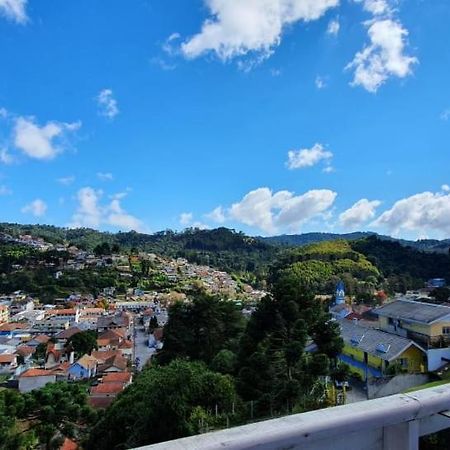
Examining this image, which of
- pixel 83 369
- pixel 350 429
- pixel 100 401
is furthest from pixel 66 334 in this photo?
pixel 350 429

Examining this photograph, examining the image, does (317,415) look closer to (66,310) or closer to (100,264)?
(66,310)

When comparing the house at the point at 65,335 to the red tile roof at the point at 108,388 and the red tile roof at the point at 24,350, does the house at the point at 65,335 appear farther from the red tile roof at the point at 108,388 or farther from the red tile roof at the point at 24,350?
the red tile roof at the point at 108,388

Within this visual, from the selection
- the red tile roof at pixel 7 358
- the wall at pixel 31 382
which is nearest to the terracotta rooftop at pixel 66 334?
the red tile roof at pixel 7 358

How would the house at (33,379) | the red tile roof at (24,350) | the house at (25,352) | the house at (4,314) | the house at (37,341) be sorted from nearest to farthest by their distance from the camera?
the house at (33,379) → the house at (25,352) → the red tile roof at (24,350) → the house at (37,341) → the house at (4,314)

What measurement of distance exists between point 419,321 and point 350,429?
17575 mm

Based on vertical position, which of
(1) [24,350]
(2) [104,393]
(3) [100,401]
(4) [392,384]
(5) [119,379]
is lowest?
(3) [100,401]

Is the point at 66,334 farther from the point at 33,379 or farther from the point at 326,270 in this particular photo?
the point at 326,270

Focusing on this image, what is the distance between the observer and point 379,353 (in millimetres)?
15492

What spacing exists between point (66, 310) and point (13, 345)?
39.1 feet

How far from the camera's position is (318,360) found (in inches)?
423

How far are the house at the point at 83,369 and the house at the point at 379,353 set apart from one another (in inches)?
806

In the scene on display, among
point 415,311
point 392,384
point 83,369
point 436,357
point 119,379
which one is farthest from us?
point 83,369

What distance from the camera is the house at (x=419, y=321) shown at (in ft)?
53.5

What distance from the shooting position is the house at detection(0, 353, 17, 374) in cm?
3450
